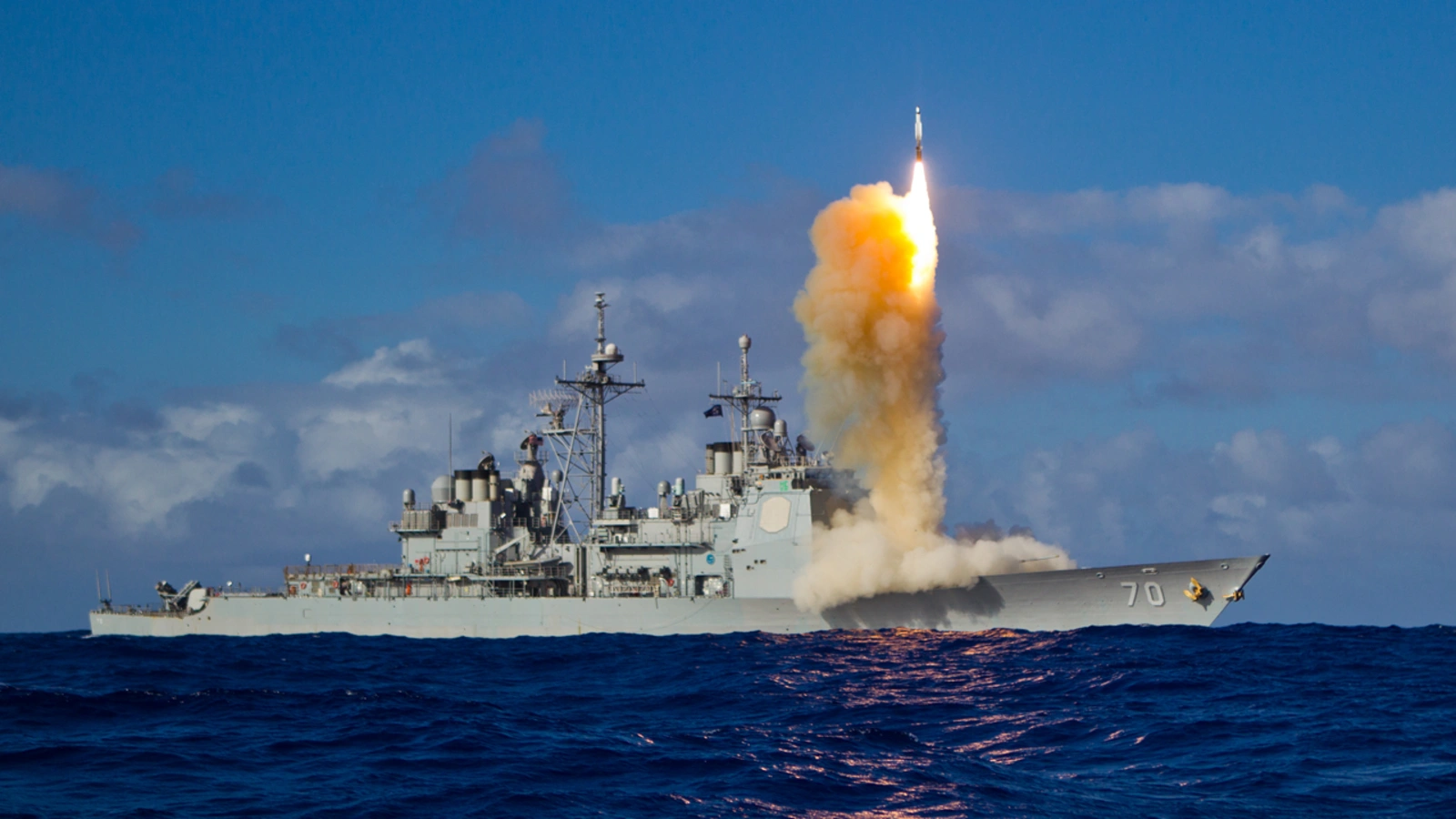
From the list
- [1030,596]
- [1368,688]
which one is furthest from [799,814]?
[1030,596]

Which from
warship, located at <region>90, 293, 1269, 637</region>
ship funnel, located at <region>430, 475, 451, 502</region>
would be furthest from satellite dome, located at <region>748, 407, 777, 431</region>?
ship funnel, located at <region>430, 475, 451, 502</region>

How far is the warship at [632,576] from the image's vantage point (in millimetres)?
33938

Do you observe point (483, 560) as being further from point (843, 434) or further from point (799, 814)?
point (799, 814)

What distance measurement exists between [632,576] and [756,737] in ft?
83.3

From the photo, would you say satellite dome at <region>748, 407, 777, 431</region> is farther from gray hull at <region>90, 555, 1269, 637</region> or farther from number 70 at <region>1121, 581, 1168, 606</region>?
number 70 at <region>1121, 581, 1168, 606</region>

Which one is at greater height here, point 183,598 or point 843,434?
point 843,434

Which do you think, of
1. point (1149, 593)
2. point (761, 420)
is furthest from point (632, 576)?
point (1149, 593)

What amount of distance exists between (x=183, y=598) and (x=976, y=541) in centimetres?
3325

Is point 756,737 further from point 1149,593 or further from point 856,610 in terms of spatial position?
point 1149,593

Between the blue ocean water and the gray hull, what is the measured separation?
4715 millimetres

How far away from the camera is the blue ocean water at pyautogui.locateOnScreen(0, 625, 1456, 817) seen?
12.8 m

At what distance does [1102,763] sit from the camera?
1488 centimetres

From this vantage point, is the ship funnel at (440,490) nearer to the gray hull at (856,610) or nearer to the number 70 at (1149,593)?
the gray hull at (856,610)

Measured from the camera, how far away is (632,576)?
41812 mm
